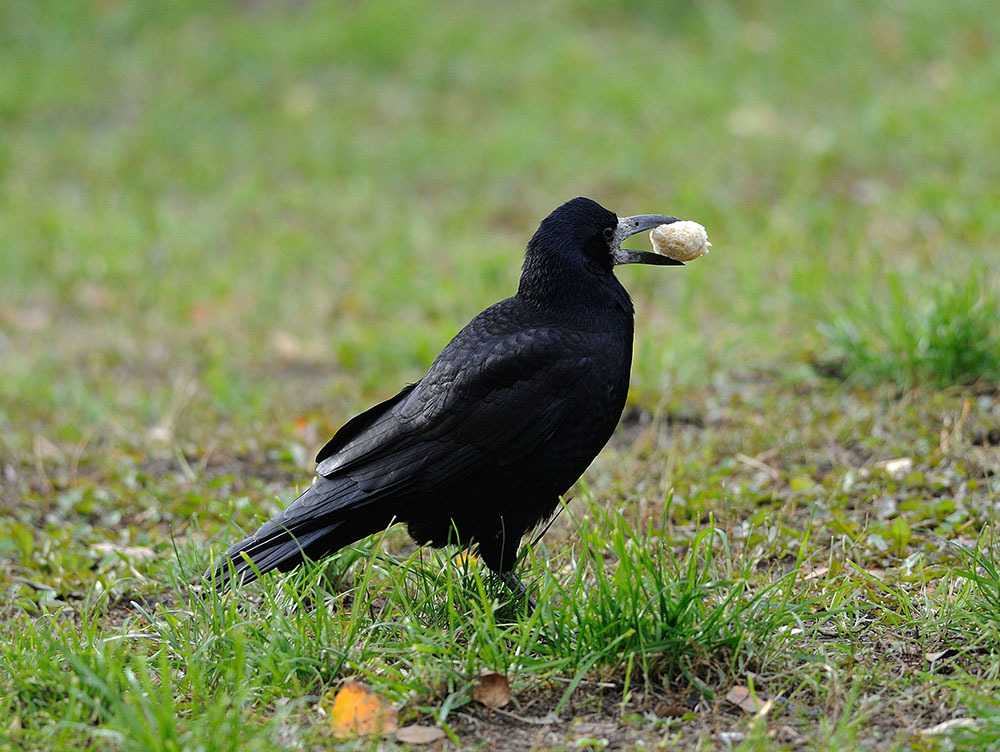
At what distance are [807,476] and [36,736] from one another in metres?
2.72

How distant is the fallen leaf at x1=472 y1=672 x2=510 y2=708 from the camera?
2.91 m

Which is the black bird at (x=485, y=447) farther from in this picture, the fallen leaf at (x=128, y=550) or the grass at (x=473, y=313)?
the fallen leaf at (x=128, y=550)

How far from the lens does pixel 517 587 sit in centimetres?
341

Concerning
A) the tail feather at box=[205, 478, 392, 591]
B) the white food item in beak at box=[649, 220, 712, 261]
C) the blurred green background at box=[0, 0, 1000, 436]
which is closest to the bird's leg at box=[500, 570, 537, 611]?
the tail feather at box=[205, 478, 392, 591]

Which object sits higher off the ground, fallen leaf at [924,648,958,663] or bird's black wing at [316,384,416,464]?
bird's black wing at [316,384,416,464]

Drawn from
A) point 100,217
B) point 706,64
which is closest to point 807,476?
point 100,217

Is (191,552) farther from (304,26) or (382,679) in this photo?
(304,26)

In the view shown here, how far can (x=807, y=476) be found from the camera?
454 centimetres

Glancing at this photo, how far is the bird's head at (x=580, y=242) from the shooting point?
3689mm

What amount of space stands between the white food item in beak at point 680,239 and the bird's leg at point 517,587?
1.10 metres

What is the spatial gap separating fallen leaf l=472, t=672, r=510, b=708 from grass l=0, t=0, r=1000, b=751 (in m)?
0.02

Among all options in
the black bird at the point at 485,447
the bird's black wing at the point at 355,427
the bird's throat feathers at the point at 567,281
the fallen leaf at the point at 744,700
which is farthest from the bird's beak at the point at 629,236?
the fallen leaf at the point at 744,700

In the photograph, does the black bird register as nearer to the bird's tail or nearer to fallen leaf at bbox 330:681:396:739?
the bird's tail

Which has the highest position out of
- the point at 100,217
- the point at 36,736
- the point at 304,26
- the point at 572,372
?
the point at 304,26
